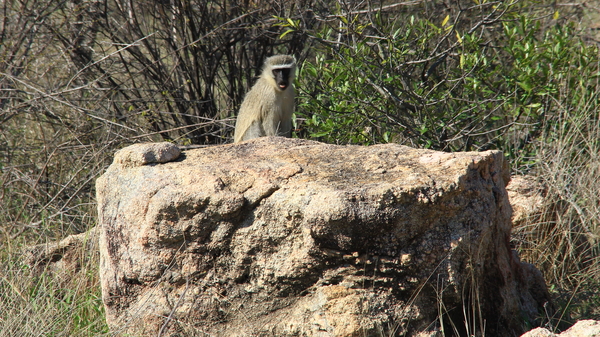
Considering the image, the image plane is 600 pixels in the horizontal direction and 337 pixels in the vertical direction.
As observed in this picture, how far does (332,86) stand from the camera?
5.50m

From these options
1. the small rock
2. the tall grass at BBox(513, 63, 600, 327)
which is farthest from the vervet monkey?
the small rock

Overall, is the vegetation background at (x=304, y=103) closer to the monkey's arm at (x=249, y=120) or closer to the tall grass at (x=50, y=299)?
the tall grass at (x=50, y=299)

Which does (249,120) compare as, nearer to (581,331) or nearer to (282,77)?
(282,77)

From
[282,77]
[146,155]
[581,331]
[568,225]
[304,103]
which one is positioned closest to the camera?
[581,331]

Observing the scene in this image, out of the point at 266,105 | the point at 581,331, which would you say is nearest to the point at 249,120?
the point at 266,105

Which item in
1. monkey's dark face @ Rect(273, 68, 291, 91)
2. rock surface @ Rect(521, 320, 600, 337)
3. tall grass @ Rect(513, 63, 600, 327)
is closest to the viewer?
rock surface @ Rect(521, 320, 600, 337)

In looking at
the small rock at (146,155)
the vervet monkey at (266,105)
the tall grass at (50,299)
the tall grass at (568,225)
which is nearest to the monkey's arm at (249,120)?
the vervet monkey at (266,105)

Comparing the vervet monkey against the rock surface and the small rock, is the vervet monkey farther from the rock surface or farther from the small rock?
the rock surface

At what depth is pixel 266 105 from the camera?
635 centimetres

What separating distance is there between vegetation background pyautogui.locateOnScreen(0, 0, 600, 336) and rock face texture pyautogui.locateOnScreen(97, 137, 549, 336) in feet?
1.96

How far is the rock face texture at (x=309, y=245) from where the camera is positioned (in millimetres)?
2699

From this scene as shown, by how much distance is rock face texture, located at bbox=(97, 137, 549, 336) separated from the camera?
270cm

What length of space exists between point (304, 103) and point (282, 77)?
19.7 inches

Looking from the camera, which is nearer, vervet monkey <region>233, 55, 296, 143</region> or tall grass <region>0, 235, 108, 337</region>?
tall grass <region>0, 235, 108, 337</region>
